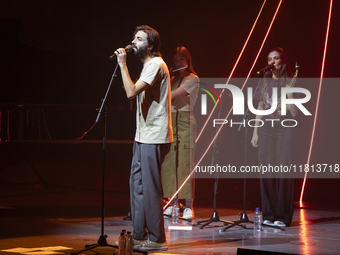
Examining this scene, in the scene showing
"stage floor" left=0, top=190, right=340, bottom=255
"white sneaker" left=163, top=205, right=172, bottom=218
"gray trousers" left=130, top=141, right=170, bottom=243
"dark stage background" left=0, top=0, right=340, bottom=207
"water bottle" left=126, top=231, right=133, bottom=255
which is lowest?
"stage floor" left=0, top=190, right=340, bottom=255

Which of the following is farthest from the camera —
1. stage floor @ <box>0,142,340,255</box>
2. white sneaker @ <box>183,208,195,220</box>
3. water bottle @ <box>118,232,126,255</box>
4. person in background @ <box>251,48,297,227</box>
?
white sneaker @ <box>183,208,195,220</box>

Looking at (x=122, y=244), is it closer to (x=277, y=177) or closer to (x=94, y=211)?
(x=277, y=177)

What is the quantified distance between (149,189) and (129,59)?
12.8 ft

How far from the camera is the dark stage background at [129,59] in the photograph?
6.41 m

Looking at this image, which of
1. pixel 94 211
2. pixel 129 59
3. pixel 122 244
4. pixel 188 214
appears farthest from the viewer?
pixel 129 59

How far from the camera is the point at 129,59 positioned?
6.90 m

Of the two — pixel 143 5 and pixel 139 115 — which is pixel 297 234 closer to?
pixel 139 115

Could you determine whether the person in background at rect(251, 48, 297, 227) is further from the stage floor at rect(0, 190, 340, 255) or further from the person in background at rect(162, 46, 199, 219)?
the person in background at rect(162, 46, 199, 219)

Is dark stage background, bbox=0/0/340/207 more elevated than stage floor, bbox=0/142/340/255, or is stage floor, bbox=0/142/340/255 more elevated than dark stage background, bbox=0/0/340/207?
dark stage background, bbox=0/0/340/207

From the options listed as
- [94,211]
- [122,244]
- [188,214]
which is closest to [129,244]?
[122,244]

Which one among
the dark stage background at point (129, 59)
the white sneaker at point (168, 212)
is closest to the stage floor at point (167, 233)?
the white sneaker at point (168, 212)

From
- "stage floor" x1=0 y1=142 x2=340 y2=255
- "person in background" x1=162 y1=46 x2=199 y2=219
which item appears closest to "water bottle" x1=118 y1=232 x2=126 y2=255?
"stage floor" x1=0 y1=142 x2=340 y2=255

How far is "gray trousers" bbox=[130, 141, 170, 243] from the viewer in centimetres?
331

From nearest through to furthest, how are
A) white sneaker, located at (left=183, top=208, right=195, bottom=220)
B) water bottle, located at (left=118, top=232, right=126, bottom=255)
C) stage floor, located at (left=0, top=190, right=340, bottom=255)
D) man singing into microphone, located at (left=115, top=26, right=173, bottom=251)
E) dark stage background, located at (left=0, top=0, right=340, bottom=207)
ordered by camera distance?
water bottle, located at (left=118, top=232, right=126, bottom=255)
man singing into microphone, located at (left=115, top=26, right=173, bottom=251)
stage floor, located at (left=0, top=190, right=340, bottom=255)
white sneaker, located at (left=183, top=208, right=195, bottom=220)
dark stage background, located at (left=0, top=0, right=340, bottom=207)
